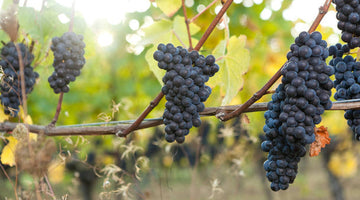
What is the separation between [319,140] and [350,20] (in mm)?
300

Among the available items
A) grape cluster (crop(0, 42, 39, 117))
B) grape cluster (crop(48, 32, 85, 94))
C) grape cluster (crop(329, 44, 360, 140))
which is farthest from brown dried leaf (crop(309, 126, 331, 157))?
grape cluster (crop(0, 42, 39, 117))

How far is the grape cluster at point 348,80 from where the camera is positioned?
0.85 meters

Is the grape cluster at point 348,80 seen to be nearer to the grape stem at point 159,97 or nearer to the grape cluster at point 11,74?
the grape stem at point 159,97

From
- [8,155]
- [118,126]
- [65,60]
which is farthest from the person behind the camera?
[8,155]

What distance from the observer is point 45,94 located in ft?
13.2

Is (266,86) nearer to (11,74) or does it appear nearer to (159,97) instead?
(159,97)

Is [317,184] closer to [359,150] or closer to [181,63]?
[359,150]

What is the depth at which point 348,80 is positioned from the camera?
2.80 feet

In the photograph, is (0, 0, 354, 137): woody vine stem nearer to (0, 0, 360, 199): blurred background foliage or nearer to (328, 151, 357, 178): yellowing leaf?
(0, 0, 360, 199): blurred background foliage

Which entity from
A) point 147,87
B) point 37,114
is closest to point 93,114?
point 37,114

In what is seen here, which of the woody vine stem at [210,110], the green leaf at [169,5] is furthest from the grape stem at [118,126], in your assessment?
the green leaf at [169,5]

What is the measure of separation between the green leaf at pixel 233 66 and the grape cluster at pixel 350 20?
511 millimetres

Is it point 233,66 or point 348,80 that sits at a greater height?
point 233,66

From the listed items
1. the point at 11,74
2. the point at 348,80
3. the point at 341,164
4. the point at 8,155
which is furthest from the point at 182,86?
the point at 341,164
